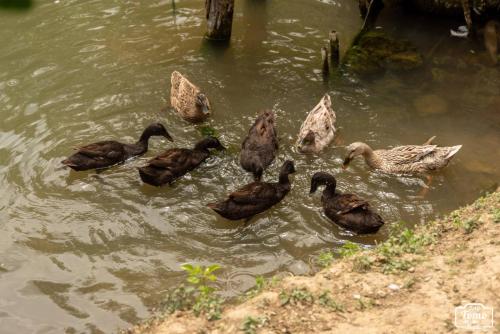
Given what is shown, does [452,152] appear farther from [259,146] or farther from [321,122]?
[259,146]

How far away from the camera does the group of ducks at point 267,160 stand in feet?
24.5

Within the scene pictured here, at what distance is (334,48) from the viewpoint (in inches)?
439

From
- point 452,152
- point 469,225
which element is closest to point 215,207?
point 469,225

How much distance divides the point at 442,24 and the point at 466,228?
8.78m

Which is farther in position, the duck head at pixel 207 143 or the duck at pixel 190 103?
the duck at pixel 190 103

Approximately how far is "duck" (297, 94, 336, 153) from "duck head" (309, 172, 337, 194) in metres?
1.03

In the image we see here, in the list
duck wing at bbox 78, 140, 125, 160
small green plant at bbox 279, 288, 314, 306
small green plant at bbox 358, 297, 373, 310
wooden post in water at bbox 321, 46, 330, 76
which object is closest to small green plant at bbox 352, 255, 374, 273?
small green plant at bbox 358, 297, 373, 310

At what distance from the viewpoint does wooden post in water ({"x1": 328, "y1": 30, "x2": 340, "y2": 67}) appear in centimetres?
1099

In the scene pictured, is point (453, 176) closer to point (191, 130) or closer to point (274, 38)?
point (191, 130)

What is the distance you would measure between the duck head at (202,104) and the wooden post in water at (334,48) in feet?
10.5

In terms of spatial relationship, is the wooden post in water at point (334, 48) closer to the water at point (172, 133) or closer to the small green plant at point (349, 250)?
the water at point (172, 133)

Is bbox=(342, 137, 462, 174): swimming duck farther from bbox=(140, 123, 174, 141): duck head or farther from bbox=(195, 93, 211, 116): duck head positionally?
bbox=(140, 123, 174, 141): duck head

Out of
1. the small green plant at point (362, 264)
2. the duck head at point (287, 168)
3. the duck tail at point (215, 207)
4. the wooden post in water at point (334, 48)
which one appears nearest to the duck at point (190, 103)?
the duck head at point (287, 168)

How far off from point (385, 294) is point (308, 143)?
4129 millimetres
